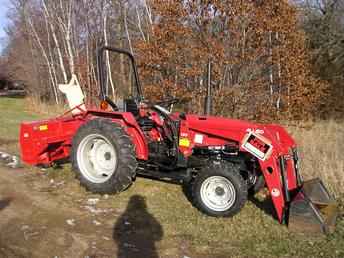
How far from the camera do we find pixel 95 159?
5.70 metres

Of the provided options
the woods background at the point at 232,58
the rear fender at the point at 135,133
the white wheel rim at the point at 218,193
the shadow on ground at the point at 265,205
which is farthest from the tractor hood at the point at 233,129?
the woods background at the point at 232,58

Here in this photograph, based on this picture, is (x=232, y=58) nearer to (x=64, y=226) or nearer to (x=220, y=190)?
(x=220, y=190)

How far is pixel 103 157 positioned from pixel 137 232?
167 cm

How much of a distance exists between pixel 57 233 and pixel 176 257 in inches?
52.6

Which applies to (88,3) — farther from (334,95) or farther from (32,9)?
(334,95)

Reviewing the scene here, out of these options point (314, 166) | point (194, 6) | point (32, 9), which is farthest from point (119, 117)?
point (32, 9)

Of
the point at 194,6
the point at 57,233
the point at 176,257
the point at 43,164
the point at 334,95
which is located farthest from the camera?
the point at 334,95

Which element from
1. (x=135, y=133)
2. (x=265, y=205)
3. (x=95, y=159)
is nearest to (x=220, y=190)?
(x=265, y=205)

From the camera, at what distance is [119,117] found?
5.45 metres

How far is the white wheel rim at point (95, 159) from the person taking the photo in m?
5.57

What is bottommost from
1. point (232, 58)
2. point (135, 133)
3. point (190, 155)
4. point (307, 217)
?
point (307, 217)

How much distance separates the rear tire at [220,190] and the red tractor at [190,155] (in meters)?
0.01

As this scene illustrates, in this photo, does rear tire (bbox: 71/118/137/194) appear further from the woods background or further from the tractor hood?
the woods background

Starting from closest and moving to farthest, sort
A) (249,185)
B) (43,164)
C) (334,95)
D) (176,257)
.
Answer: (176,257) < (249,185) < (43,164) < (334,95)
